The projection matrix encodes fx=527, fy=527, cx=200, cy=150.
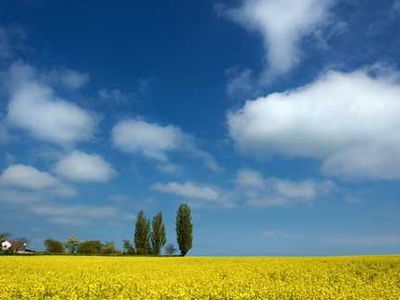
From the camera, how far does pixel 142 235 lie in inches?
4173

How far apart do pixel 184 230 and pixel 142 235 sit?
10720 mm

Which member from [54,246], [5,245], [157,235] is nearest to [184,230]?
[157,235]

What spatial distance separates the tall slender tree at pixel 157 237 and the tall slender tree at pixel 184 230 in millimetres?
4853

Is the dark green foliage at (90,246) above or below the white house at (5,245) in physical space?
below

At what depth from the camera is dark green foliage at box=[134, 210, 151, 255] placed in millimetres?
105062

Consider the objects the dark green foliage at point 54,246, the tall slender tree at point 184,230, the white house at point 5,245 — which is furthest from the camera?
the white house at point 5,245

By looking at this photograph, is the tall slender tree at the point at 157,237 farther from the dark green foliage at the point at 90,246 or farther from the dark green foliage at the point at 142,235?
the dark green foliage at the point at 90,246

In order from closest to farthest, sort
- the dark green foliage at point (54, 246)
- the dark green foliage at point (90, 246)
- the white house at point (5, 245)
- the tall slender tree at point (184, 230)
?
the tall slender tree at point (184, 230)
the dark green foliage at point (90, 246)
the dark green foliage at point (54, 246)
the white house at point (5, 245)

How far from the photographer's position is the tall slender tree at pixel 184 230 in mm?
98312

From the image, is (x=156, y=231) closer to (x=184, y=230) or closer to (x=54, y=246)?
(x=184, y=230)

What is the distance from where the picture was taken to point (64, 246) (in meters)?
129

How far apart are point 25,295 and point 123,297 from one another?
433 cm

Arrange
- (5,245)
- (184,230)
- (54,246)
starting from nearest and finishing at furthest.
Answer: (184,230) < (54,246) < (5,245)

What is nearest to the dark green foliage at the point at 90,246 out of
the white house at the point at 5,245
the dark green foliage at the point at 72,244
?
the dark green foliage at the point at 72,244
